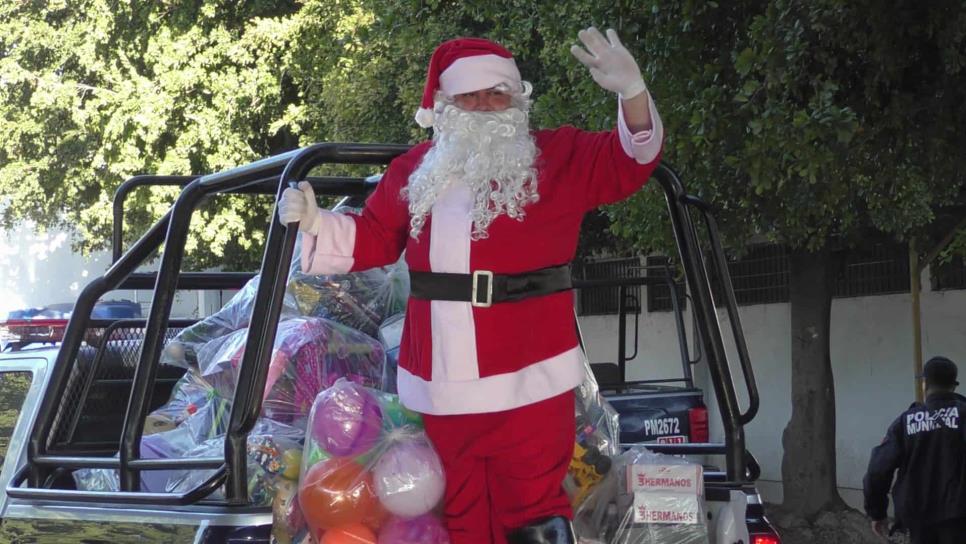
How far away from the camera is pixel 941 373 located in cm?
669

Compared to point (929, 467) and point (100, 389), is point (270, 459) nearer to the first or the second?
point (100, 389)

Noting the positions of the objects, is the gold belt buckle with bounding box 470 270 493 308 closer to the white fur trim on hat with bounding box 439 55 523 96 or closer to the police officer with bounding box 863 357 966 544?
the white fur trim on hat with bounding box 439 55 523 96

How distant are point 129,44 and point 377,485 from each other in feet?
51.9

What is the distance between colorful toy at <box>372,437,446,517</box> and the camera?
2996 millimetres

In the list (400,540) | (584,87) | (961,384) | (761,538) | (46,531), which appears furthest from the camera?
(961,384)

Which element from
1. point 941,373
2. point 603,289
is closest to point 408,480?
point 941,373

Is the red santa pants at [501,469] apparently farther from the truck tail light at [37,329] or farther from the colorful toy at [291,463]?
the truck tail light at [37,329]

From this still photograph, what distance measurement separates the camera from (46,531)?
144 inches

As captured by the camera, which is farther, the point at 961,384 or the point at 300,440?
the point at 961,384

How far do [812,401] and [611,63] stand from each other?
7.82 meters

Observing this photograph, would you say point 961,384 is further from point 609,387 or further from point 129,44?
point 129,44

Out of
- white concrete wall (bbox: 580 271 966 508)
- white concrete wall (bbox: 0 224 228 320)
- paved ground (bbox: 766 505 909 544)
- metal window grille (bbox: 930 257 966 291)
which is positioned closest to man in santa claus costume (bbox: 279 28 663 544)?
paved ground (bbox: 766 505 909 544)

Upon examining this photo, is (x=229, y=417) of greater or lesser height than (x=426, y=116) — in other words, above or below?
below

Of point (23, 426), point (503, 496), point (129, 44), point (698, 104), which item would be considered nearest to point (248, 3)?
point (129, 44)
